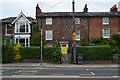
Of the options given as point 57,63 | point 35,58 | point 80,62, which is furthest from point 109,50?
point 35,58

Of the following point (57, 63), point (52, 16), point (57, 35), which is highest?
point (52, 16)

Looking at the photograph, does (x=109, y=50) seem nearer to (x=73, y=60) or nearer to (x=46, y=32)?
(x=73, y=60)

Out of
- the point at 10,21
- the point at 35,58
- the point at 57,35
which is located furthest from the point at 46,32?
the point at 35,58

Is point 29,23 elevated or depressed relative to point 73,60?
elevated

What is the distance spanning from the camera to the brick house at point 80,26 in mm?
52188

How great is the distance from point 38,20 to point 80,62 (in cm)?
2050

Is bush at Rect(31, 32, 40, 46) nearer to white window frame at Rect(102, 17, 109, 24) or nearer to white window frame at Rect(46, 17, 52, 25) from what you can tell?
white window frame at Rect(46, 17, 52, 25)

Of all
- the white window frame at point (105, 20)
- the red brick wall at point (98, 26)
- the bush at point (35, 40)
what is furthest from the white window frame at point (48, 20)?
the white window frame at point (105, 20)

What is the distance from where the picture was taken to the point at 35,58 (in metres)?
35.1

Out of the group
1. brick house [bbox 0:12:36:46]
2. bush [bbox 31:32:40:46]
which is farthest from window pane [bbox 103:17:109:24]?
brick house [bbox 0:12:36:46]

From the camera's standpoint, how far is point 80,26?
173 ft

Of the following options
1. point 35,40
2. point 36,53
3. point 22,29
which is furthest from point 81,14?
point 36,53

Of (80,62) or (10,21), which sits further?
(10,21)

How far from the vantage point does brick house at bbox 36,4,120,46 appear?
171 feet
